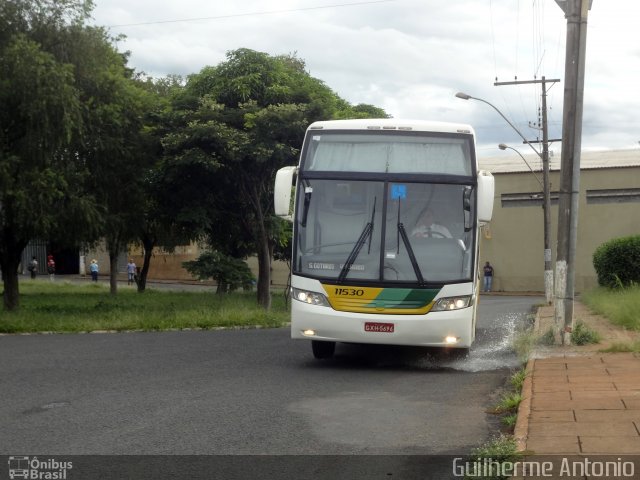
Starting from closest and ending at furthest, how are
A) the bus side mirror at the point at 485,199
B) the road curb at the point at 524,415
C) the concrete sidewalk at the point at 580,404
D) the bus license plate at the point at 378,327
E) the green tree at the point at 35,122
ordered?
the concrete sidewalk at the point at 580,404
the road curb at the point at 524,415
the bus license plate at the point at 378,327
the bus side mirror at the point at 485,199
the green tree at the point at 35,122

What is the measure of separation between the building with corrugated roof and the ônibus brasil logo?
4338 centimetres

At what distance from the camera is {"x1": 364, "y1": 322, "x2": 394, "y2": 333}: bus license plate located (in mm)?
11922

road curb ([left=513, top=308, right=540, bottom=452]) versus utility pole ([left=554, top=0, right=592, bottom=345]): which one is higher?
utility pole ([left=554, top=0, right=592, bottom=345])

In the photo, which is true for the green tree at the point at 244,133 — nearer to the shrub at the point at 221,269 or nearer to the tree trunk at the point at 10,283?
the shrub at the point at 221,269

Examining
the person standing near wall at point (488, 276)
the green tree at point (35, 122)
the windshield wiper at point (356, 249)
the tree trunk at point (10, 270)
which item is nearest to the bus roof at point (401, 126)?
the windshield wiper at point (356, 249)

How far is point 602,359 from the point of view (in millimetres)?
11875

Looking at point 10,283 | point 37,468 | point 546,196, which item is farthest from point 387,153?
point 546,196

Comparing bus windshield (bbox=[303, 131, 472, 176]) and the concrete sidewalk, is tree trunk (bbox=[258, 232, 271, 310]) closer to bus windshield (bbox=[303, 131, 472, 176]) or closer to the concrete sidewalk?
bus windshield (bbox=[303, 131, 472, 176])

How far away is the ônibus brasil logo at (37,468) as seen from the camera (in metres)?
6.47

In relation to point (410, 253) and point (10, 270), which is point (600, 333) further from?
point (10, 270)

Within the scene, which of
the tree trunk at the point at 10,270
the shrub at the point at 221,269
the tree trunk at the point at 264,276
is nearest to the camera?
the tree trunk at the point at 10,270

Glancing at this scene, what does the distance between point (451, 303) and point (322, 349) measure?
2322 millimetres

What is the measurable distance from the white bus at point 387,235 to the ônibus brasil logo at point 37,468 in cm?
561

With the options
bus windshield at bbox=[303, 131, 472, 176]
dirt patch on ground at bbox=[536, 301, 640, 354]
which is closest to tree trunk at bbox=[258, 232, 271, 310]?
dirt patch on ground at bbox=[536, 301, 640, 354]
